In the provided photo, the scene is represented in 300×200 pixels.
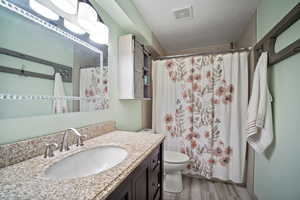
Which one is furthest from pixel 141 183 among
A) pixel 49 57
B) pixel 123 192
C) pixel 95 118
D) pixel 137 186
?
pixel 49 57

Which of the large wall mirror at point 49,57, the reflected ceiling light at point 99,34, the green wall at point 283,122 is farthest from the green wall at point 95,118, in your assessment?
the green wall at point 283,122

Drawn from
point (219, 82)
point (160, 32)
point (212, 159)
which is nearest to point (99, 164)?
point (212, 159)

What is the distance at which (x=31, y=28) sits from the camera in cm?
74

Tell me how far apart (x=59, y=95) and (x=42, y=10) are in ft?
1.68

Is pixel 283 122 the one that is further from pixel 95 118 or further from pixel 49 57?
pixel 49 57

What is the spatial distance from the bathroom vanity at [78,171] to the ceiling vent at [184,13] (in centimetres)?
155

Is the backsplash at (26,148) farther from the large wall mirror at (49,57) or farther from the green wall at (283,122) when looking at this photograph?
the green wall at (283,122)

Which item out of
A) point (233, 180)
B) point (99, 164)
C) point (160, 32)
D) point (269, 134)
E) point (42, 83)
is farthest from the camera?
point (160, 32)

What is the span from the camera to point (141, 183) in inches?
30.0

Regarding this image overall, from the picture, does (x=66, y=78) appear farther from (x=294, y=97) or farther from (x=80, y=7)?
(x=294, y=97)

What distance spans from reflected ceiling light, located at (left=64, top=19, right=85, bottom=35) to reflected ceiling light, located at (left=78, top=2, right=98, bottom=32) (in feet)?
0.13

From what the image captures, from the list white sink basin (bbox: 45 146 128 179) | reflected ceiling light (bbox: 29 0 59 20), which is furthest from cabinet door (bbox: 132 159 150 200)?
reflected ceiling light (bbox: 29 0 59 20)

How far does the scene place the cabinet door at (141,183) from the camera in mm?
681

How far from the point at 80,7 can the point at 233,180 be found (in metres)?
2.43
